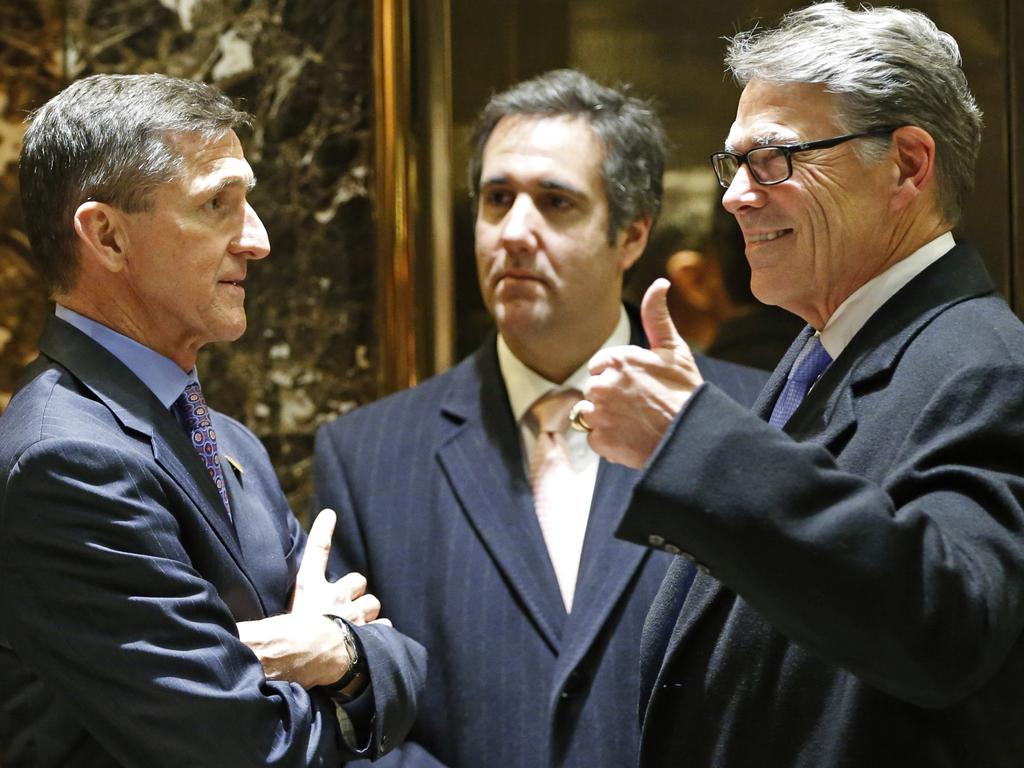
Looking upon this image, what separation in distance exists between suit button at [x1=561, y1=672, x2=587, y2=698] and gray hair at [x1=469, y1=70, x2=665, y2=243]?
3.73ft

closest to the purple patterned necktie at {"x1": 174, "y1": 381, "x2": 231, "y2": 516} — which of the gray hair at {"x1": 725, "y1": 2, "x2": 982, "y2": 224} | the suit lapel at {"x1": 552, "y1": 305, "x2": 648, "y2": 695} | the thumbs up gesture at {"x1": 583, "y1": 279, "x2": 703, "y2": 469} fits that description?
the thumbs up gesture at {"x1": 583, "y1": 279, "x2": 703, "y2": 469}

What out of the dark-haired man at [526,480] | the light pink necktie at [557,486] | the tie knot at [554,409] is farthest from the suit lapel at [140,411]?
the tie knot at [554,409]

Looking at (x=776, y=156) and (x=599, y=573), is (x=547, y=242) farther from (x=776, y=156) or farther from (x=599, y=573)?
(x=776, y=156)

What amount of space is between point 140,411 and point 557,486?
1.19 m

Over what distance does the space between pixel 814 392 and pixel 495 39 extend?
1873 mm

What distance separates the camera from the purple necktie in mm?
2145

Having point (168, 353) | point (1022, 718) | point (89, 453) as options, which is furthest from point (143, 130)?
point (1022, 718)

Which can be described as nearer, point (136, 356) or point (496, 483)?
point (136, 356)

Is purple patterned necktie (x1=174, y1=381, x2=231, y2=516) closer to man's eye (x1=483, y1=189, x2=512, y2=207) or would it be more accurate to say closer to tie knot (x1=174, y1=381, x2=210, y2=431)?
tie knot (x1=174, y1=381, x2=210, y2=431)

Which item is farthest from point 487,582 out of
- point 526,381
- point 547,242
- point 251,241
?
point 251,241

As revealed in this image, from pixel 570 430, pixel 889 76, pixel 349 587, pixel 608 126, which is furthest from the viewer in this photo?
pixel 608 126

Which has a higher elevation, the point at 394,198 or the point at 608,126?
the point at 608,126

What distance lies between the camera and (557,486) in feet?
9.70

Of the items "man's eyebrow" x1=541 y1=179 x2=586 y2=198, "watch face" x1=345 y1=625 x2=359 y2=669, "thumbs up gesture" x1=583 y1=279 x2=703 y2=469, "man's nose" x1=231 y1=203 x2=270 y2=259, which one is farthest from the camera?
"man's eyebrow" x1=541 y1=179 x2=586 y2=198
